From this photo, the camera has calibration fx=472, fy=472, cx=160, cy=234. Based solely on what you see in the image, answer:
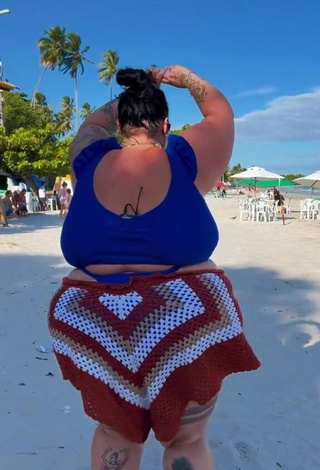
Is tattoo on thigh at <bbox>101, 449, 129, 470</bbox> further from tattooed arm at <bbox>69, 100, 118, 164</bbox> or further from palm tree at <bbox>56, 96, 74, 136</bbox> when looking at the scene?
palm tree at <bbox>56, 96, 74, 136</bbox>

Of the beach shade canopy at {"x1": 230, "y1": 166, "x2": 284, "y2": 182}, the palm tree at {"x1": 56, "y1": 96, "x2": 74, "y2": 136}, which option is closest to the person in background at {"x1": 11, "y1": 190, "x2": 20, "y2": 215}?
the beach shade canopy at {"x1": 230, "y1": 166, "x2": 284, "y2": 182}

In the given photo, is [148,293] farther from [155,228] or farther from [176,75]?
[176,75]

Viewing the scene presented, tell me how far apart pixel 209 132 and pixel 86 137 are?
1.42 ft

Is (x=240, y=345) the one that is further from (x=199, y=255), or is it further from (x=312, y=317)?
Result: (x=312, y=317)

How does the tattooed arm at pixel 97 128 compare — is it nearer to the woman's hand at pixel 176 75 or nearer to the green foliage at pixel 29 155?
the woman's hand at pixel 176 75

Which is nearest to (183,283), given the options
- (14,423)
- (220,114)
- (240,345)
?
(240,345)

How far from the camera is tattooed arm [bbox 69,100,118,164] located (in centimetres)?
164

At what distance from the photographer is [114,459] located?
1.59 metres

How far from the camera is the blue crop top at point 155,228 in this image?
144 cm

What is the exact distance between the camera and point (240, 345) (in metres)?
1.50

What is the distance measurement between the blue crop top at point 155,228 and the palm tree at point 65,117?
61.2 m

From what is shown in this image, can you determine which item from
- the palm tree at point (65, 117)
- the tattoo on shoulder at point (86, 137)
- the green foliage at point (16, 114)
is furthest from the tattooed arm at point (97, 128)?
the palm tree at point (65, 117)

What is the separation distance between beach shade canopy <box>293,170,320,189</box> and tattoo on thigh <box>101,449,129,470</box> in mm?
21337

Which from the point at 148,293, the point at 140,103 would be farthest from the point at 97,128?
the point at 148,293
